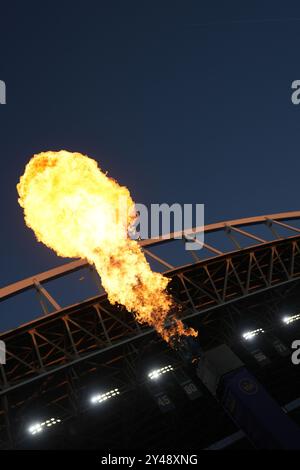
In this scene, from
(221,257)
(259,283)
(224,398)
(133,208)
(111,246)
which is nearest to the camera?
(224,398)

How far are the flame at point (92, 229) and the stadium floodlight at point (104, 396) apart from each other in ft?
12.3

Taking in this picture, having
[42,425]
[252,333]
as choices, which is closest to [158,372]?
[42,425]

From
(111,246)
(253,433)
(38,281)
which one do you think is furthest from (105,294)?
(253,433)

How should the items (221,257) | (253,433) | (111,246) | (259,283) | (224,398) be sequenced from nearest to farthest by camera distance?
(253,433) → (224,398) → (111,246) → (221,257) → (259,283)

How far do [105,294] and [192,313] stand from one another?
13.6 feet

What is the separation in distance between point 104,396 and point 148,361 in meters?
2.72

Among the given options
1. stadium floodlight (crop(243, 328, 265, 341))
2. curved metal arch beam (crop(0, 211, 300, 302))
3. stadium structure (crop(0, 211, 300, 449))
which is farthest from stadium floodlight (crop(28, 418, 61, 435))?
stadium floodlight (crop(243, 328, 265, 341))

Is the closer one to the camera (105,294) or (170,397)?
(105,294)

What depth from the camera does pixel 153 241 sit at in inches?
870

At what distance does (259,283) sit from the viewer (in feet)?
74.9

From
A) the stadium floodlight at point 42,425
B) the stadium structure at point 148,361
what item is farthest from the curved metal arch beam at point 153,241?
the stadium floodlight at point 42,425

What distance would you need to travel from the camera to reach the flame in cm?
1792
